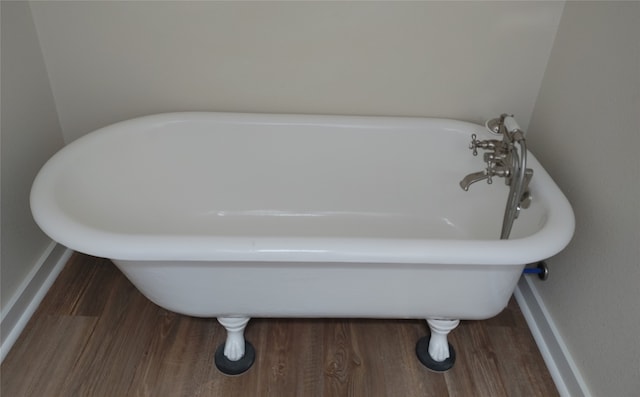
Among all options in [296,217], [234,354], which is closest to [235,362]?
[234,354]

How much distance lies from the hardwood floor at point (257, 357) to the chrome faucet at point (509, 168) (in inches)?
17.1

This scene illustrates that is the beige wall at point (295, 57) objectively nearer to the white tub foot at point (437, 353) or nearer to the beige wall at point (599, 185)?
the beige wall at point (599, 185)

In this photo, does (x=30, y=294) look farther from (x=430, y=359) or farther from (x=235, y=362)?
(x=430, y=359)

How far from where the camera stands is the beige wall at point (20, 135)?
1407 mm

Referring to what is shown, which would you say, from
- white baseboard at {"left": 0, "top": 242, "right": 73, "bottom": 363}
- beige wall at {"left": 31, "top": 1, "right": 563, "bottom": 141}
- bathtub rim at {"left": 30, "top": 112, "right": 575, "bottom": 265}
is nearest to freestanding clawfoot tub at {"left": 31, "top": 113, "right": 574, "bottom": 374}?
bathtub rim at {"left": 30, "top": 112, "right": 575, "bottom": 265}

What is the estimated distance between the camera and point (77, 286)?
163cm

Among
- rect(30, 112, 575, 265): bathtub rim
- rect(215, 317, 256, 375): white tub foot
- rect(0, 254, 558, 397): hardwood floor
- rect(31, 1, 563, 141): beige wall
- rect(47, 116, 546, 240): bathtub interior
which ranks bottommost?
rect(0, 254, 558, 397): hardwood floor

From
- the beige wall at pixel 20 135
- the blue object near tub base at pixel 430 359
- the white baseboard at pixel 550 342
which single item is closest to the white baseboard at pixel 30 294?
the beige wall at pixel 20 135

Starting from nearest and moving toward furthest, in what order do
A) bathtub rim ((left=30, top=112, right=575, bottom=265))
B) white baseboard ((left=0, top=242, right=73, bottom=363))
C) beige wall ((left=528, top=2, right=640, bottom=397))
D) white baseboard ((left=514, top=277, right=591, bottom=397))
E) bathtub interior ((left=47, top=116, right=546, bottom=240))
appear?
bathtub rim ((left=30, top=112, right=575, bottom=265)) < beige wall ((left=528, top=2, right=640, bottom=397)) < white baseboard ((left=514, top=277, right=591, bottom=397)) < white baseboard ((left=0, top=242, right=73, bottom=363)) < bathtub interior ((left=47, top=116, right=546, bottom=240))

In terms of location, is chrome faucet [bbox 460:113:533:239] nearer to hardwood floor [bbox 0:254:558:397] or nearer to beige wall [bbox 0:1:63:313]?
hardwood floor [bbox 0:254:558:397]

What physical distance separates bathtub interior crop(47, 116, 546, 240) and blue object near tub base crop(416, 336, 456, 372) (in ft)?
1.14

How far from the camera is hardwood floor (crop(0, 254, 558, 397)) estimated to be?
1.34 metres

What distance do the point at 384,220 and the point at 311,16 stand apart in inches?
27.2

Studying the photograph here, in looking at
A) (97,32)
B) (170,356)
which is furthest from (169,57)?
(170,356)
